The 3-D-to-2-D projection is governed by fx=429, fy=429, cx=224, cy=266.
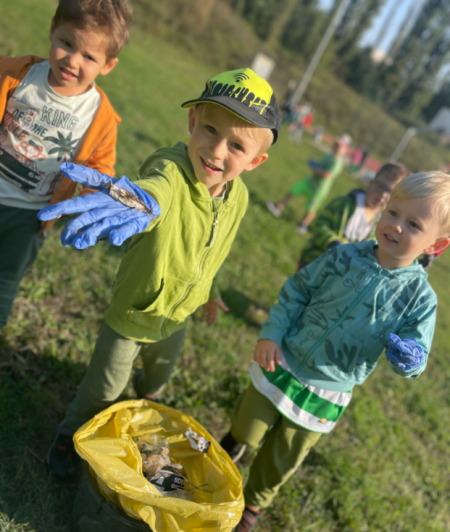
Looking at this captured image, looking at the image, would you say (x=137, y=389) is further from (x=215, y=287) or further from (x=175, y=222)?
(x=175, y=222)

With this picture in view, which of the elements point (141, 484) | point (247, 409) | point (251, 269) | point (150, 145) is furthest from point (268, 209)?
point (141, 484)

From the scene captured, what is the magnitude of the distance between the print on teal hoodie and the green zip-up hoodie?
0.45 meters

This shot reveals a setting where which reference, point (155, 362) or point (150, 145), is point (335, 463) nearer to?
point (155, 362)

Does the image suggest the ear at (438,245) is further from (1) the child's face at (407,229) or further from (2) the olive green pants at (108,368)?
(2) the olive green pants at (108,368)

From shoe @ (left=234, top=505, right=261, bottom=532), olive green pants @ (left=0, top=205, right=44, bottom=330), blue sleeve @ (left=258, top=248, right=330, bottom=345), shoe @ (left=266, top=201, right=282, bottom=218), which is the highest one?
blue sleeve @ (left=258, top=248, right=330, bottom=345)

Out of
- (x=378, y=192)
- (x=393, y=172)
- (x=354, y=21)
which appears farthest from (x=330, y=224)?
(x=354, y=21)

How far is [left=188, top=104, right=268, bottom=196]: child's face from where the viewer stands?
1.55 m

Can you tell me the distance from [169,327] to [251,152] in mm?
845

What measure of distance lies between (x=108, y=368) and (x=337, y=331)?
3.38 ft

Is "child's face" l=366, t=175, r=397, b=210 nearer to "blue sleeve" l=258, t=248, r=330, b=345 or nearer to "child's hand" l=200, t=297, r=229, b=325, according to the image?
"blue sleeve" l=258, t=248, r=330, b=345

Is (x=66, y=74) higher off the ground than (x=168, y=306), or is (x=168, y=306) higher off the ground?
(x=66, y=74)

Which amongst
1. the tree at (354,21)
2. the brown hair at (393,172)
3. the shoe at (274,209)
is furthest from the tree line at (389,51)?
the brown hair at (393,172)

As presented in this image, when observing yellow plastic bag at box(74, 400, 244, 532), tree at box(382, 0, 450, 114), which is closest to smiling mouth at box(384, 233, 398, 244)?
yellow plastic bag at box(74, 400, 244, 532)

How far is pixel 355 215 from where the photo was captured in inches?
126
